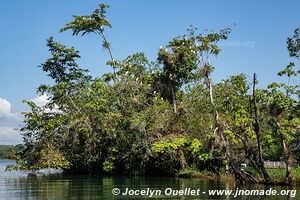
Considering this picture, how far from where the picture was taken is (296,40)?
3036cm

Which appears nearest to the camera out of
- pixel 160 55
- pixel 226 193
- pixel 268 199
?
pixel 268 199

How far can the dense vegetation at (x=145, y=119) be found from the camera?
32312 mm

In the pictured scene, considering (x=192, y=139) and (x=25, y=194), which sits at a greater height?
(x=192, y=139)

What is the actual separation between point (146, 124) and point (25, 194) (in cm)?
1424

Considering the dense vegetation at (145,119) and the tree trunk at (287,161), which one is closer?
the tree trunk at (287,161)

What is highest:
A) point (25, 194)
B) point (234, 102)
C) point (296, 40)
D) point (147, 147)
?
point (296, 40)

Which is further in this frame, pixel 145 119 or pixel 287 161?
pixel 145 119

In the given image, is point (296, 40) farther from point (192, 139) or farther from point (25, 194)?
point (25, 194)

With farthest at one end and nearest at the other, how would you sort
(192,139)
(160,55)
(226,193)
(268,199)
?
(160,55)
(192,139)
(226,193)
(268,199)

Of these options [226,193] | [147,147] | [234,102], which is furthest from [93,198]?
[234,102]

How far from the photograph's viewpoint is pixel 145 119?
115 feet

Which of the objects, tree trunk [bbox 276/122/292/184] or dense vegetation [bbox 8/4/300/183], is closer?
tree trunk [bbox 276/122/292/184]

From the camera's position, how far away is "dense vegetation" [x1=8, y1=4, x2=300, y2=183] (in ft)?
106

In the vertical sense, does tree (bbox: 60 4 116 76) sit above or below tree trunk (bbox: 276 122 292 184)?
above
